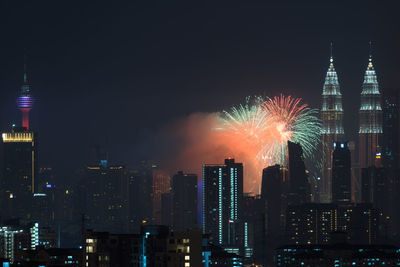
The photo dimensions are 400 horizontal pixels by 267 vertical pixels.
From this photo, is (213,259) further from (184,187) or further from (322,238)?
(184,187)

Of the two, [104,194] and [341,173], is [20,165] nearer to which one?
[104,194]

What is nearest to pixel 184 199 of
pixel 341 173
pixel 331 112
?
pixel 341 173

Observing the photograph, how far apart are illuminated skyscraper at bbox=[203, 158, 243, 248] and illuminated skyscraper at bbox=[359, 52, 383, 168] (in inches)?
332

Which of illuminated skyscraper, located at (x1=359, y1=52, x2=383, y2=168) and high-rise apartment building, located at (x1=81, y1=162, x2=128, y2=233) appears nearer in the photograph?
high-rise apartment building, located at (x1=81, y1=162, x2=128, y2=233)

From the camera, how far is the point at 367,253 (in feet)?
114

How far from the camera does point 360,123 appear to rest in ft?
182

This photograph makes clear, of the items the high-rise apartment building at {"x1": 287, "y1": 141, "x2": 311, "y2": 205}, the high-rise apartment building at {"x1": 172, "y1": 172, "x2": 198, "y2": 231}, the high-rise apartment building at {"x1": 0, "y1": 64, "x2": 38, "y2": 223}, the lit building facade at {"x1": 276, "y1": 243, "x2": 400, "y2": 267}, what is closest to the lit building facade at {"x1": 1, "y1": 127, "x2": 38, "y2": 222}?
the high-rise apartment building at {"x1": 0, "y1": 64, "x2": 38, "y2": 223}

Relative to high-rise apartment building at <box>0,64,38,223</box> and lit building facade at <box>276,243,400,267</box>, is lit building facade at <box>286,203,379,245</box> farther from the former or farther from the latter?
high-rise apartment building at <box>0,64,38,223</box>

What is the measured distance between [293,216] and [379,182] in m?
6.55

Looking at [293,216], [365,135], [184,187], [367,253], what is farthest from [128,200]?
[367,253]

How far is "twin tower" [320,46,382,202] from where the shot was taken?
173ft

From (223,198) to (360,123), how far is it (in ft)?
37.1

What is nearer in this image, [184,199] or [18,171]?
[184,199]

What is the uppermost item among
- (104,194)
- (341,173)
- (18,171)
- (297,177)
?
(18,171)
